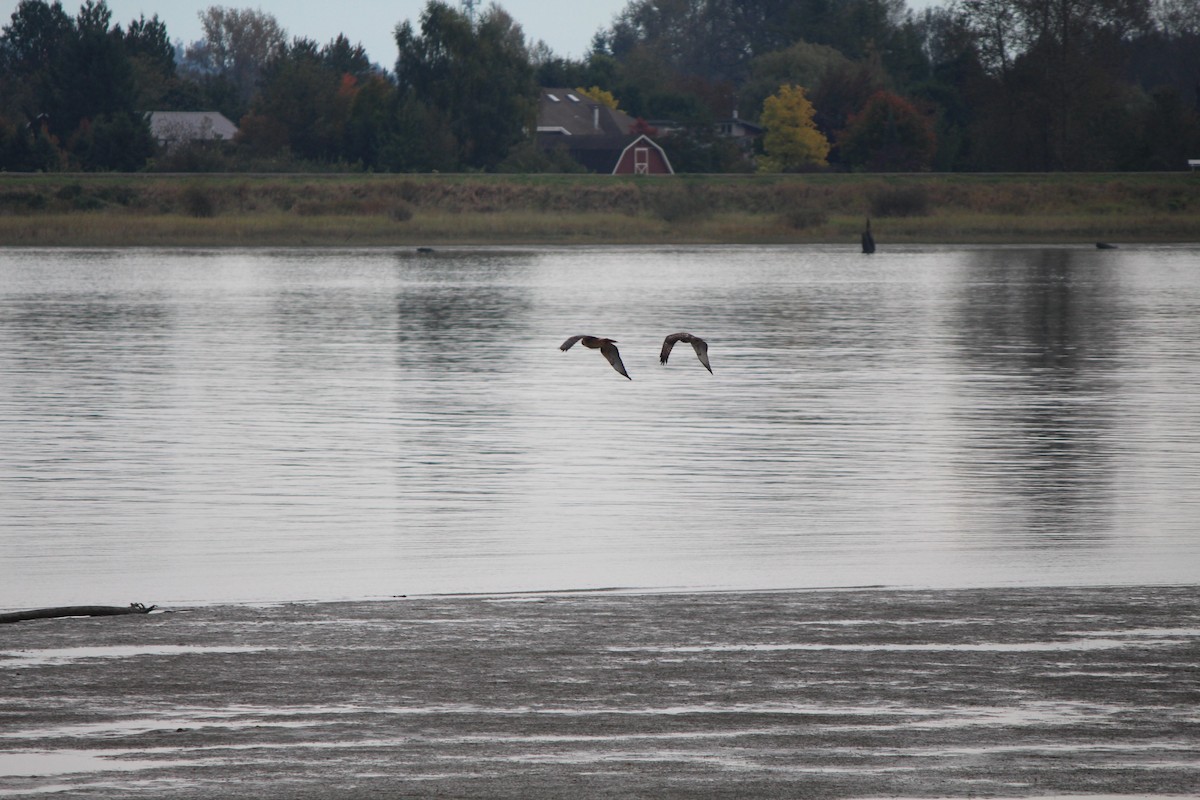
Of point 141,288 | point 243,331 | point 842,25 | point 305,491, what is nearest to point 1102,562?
point 305,491

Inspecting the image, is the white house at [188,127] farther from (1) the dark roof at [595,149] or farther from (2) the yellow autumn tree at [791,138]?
(2) the yellow autumn tree at [791,138]

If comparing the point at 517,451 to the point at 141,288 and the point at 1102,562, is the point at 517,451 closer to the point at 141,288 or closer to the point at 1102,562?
the point at 1102,562

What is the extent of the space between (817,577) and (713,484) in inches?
163

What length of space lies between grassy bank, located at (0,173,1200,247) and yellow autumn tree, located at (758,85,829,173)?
963 inches

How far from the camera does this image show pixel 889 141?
95.4 meters

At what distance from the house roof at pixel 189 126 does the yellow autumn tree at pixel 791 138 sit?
1337 inches

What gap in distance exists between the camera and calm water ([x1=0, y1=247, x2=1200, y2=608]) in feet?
36.2

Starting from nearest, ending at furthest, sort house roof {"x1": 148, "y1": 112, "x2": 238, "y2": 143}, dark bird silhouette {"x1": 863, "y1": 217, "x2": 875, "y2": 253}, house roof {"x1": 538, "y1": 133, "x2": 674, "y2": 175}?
dark bird silhouette {"x1": 863, "y1": 217, "x2": 875, "y2": 253}, house roof {"x1": 148, "y1": 112, "x2": 238, "y2": 143}, house roof {"x1": 538, "y1": 133, "x2": 674, "y2": 175}

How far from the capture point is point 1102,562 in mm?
10914

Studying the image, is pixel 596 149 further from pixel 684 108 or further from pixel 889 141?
pixel 889 141

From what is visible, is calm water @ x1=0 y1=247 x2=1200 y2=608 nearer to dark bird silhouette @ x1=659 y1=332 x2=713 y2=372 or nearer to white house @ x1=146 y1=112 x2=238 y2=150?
dark bird silhouette @ x1=659 y1=332 x2=713 y2=372

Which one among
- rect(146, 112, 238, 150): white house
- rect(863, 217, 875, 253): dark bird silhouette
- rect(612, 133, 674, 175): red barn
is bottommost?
rect(863, 217, 875, 253): dark bird silhouette

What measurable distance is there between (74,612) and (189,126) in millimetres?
108696

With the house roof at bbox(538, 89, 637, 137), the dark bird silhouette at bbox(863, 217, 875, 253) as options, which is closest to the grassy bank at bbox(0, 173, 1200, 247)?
the dark bird silhouette at bbox(863, 217, 875, 253)
